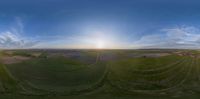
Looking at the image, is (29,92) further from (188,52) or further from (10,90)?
(188,52)

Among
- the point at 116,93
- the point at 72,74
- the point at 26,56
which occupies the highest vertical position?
the point at 26,56

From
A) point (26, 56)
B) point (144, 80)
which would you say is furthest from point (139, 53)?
point (26, 56)

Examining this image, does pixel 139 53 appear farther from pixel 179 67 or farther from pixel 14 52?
pixel 14 52

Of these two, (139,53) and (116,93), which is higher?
(139,53)

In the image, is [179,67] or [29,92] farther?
[179,67]

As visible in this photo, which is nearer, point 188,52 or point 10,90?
point 10,90

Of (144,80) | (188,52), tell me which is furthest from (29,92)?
(188,52)
